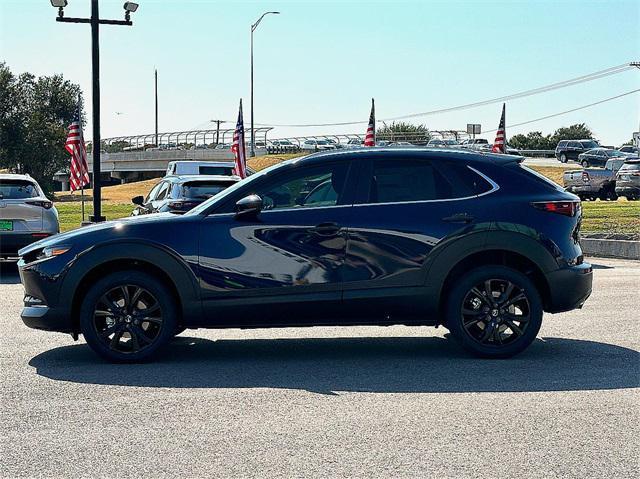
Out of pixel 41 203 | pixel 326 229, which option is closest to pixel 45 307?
pixel 326 229

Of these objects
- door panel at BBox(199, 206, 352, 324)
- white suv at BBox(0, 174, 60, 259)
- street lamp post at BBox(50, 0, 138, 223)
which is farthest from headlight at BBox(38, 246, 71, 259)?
street lamp post at BBox(50, 0, 138, 223)

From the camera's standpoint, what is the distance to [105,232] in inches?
304

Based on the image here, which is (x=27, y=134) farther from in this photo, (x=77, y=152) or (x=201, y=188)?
(x=201, y=188)

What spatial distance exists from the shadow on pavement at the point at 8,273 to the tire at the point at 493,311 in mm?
8616

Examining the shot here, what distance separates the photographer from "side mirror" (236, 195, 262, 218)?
7633mm

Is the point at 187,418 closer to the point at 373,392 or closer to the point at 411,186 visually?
the point at 373,392

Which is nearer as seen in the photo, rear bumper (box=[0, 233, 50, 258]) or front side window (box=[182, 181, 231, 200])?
rear bumper (box=[0, 233, 50, 258])

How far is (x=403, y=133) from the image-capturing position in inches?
3169

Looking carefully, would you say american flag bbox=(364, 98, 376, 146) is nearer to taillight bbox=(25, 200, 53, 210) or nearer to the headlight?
taillight bbox=(25, 200, 53, 210)

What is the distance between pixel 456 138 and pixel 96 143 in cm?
5053

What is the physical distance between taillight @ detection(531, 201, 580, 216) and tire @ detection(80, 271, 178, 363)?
124 inches

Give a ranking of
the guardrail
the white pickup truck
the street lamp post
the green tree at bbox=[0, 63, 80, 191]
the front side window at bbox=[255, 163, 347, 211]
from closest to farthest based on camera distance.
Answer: the front side window at bbox=[255, 163, 347, 211] < the street lamp post < the white pickup truck < the green tree at bbox=[0, 63, 80, 191] < the guardrail

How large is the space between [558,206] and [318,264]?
2079 mm

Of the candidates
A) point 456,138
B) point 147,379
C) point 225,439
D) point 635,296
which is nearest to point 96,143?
point 635,296
